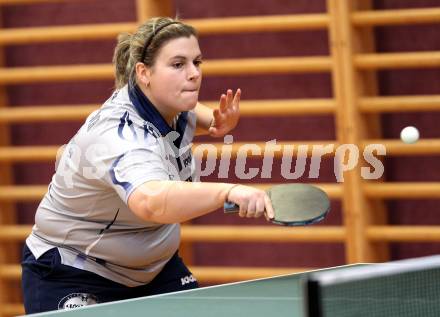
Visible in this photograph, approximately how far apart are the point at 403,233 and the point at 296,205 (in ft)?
7.93

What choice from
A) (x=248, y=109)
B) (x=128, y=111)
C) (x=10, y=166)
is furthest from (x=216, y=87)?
(x=128, y=111)

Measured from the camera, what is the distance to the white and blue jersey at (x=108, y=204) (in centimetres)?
270

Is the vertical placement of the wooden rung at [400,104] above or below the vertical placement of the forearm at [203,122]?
above

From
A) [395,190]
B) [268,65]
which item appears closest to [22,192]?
[268,65]

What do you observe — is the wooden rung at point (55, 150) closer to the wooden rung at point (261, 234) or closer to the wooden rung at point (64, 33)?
the wooden rung at point (261, 234)

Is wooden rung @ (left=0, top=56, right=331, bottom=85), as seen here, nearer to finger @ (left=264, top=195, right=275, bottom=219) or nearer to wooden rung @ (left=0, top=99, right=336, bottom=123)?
wooden rung @ (left=0, top=99, right=336, bottom=123)

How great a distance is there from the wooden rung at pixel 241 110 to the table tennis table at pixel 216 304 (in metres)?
2.08

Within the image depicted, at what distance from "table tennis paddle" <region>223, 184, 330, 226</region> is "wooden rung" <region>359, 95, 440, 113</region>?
7.33 feet

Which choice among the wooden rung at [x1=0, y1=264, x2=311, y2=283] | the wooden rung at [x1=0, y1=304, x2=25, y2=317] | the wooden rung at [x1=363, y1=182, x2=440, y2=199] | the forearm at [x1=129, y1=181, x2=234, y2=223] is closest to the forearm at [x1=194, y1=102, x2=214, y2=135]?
the forearm at [x1=129, y1=181, x2=234, y2=223]

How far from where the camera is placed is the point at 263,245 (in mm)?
5176

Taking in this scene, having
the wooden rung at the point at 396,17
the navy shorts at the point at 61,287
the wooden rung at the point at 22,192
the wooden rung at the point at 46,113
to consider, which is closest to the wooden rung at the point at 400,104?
the wooden rung at the point at 396,17

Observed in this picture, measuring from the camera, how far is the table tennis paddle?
89.4 inches

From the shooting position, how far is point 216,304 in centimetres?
257

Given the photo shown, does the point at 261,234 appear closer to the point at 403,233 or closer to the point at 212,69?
the point at 403,233
